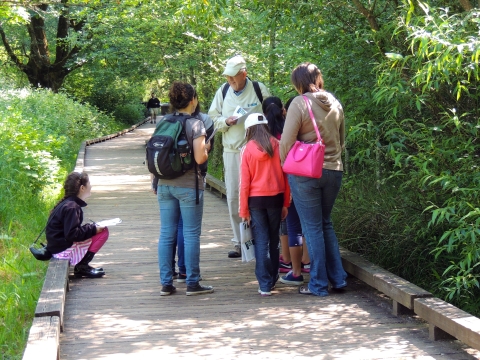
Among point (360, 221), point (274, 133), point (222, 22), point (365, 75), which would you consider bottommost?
point (360, 221)

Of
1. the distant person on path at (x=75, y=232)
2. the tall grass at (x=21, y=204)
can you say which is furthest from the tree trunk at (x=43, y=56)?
the distant person on path at (x=75, y=232)

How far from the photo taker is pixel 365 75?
7.07 meters

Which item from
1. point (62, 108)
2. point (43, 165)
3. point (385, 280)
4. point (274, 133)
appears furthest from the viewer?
point (62, 108)

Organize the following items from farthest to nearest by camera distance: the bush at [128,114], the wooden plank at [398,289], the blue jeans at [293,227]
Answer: the bush at [128,114]
the blue jeans at [293,227]
the wooden plank at [398,289]

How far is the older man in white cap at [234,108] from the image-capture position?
6.63 meters

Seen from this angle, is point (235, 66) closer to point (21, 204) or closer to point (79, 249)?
point (79, 249)

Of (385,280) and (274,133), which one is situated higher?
(274,133)

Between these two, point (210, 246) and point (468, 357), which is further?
point (210, 246)

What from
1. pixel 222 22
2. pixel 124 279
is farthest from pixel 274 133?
pixel 222 22

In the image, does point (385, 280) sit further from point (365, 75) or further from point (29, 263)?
point (29, 263)

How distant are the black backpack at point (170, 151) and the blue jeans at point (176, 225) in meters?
0.18

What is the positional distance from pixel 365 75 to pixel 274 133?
149cm

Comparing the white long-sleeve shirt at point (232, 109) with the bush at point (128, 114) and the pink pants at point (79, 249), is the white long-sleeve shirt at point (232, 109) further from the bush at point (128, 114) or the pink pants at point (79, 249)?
the bush at point (128, 114)

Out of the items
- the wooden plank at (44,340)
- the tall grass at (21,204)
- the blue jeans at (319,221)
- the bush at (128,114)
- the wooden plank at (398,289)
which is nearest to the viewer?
the wooden plank at (44,340)
